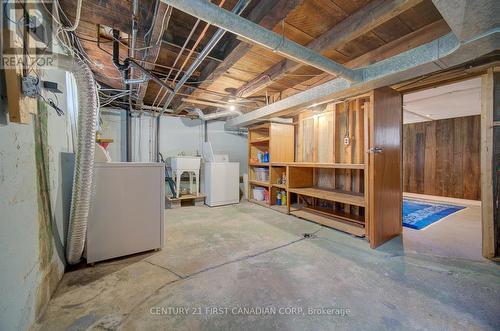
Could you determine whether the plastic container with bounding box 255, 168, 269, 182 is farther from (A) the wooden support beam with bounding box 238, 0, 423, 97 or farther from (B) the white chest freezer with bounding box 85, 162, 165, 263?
(B) the white chest freezer with bounding box 85, 162, 165, 263

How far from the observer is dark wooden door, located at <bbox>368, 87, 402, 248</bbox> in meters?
2.25

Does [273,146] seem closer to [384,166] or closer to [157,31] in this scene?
[384,166]

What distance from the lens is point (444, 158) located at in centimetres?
543

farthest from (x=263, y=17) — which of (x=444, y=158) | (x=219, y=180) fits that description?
(x=444, y=158)

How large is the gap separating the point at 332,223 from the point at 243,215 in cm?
148

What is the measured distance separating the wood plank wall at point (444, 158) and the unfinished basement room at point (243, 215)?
2135mm

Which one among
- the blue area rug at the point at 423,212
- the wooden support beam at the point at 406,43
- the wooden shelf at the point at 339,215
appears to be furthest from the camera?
the blue area rug at the point at 423,212

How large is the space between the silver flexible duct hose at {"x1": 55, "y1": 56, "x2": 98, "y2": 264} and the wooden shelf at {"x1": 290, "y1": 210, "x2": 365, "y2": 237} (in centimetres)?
280

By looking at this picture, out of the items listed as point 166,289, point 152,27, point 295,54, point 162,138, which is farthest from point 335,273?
point 162,138

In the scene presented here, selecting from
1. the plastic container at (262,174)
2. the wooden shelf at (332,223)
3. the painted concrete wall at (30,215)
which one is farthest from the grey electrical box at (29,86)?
the plastic container at (262,174)

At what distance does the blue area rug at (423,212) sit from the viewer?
3.21 meters

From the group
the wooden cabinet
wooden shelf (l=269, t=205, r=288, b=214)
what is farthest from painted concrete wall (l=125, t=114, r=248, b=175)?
wooden shelf (l=269, t=205, r=288, b=214)

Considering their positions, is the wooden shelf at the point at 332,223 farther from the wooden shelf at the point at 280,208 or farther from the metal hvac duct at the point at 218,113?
the metal hvac duct at the point at 218,113

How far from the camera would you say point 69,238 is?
170 cm
